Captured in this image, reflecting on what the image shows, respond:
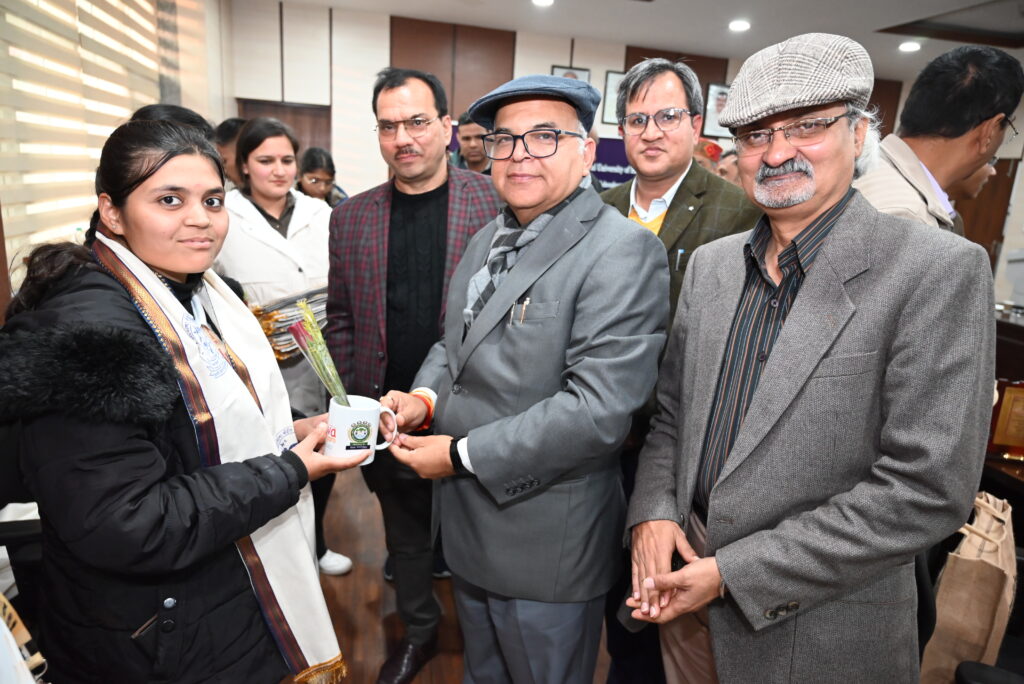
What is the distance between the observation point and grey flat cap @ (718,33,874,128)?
1.00 m

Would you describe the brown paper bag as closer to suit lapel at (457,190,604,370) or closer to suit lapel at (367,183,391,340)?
suit lapel at (457,190,604,370)

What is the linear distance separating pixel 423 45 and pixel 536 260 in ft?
23.3

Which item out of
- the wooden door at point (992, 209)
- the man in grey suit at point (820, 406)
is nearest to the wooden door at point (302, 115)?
the man in grey suit at point (820, 406)

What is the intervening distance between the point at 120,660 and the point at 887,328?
1434mm

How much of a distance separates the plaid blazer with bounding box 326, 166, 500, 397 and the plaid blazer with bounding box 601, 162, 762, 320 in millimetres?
630

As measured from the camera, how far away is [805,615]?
1.04 meters

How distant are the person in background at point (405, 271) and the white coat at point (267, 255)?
28 centimetres

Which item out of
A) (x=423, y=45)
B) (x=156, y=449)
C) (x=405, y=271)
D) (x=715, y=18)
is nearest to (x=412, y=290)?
(x=405, y=271)

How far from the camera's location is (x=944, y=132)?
1642 mm

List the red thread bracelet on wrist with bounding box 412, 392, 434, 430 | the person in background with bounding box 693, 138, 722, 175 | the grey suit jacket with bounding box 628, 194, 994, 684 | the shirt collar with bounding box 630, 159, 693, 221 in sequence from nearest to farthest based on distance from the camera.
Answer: the grey suit jacket with bounding box 628, 194, 994, 684 → the red thread bracelet on wrist with bounding box 412, 392, 434, 430 → the shirt collar with bounding box 630, 159, 693, 221 → the person in background with bounding box 693, 138, 722, 175

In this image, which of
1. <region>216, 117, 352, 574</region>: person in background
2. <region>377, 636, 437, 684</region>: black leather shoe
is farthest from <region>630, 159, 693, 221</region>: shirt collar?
<region>377, 636, 437, 684</region>: black leather shoe

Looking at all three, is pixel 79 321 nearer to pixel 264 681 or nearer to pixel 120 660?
pixel 120 660

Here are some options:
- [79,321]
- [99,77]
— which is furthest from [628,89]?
[99,77]

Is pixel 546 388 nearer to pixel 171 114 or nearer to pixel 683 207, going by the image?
pixel 683 207
